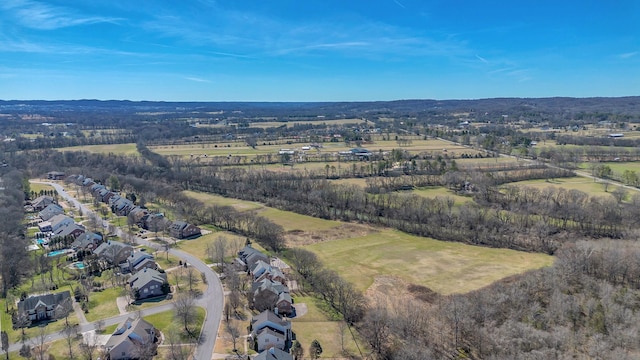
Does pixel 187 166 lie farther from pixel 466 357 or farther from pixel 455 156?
pixel 466 357

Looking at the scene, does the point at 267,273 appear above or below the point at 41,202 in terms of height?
below

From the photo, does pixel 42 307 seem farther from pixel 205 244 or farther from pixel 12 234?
pixel 12 234

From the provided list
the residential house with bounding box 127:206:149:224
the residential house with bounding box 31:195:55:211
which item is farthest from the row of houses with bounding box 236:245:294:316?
the residential house with bounding box 31:195:55:211

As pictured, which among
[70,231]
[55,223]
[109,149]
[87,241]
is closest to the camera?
[87,241]

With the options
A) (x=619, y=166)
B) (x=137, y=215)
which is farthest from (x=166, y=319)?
(x=619, y=166)

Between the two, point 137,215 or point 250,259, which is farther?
point 137,215

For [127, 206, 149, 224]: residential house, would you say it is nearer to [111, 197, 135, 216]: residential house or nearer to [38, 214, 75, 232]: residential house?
[111, 197, 135, 216]: residential house

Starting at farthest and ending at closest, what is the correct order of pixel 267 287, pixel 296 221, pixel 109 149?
1. pixel 109 149
2. pixel 296 221
3. pixel 267 287
